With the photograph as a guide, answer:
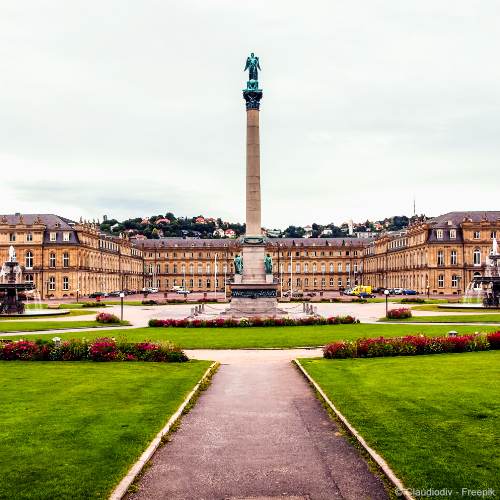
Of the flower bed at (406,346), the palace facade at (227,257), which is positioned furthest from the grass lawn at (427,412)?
the palace facade at (227,257)

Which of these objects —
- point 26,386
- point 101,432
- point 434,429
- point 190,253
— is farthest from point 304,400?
point 190,253

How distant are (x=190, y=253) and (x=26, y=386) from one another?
476 feet

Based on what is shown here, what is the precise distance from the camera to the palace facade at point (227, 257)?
10544 centimetres

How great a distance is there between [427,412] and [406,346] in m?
10.4

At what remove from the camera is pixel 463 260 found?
105 metres

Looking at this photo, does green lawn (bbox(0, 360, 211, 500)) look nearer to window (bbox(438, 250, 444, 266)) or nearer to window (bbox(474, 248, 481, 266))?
window (bbox(438, 250, 444, 266))

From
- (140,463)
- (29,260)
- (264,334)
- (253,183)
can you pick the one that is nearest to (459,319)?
(264,334)

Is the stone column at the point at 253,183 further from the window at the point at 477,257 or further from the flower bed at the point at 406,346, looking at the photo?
the window at the point at 477,257

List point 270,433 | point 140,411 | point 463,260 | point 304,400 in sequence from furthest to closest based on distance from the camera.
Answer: point 463,260
point 304,400
point 140,411
point 270,433

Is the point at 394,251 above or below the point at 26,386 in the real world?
above

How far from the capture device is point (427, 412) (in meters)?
11.7

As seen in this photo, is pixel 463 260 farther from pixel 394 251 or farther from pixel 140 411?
pixel 140 411

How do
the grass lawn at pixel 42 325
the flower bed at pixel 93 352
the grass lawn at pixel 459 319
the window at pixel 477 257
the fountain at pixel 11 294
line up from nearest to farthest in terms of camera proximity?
the flower bed at pixel 93 352
the grass lawn at pixel 42 325
the grass lawn at pixel 459 319
the fountain at pixel 11 294
the window at pixel 477 257

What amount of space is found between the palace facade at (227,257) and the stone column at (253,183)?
46.9 meters
